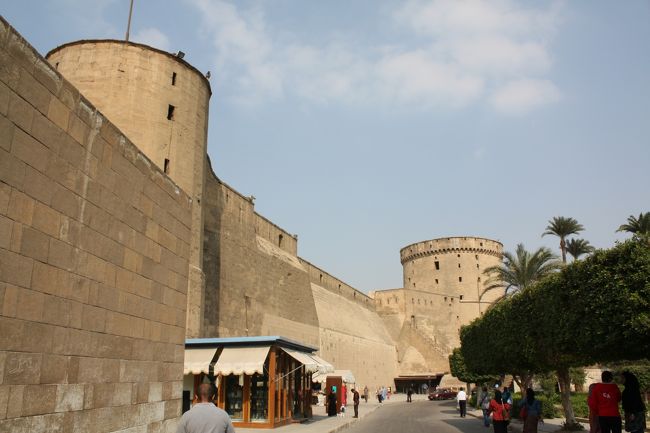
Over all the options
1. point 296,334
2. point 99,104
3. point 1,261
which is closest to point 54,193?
point 1,261

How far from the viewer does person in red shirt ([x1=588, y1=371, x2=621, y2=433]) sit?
331 inches

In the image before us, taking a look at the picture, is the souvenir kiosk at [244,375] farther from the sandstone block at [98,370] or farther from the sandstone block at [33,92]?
the sandstone block at [33,92]

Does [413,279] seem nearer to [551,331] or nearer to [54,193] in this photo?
[551,331]

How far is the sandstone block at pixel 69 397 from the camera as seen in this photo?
19.2 ft

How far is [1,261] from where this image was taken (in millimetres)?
5082

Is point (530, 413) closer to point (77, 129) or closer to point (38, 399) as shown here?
point (38, 399)

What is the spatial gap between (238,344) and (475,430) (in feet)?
26.9

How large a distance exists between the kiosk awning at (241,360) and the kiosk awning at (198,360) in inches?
13.5

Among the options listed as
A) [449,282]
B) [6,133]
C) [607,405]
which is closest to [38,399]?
[6,133]

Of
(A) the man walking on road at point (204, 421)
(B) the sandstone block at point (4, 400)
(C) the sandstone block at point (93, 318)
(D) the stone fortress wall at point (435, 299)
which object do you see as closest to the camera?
(A) the man walking on road at point (204, 421)

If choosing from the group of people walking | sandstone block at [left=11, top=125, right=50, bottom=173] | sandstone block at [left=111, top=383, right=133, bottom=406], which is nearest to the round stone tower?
the group of people walking

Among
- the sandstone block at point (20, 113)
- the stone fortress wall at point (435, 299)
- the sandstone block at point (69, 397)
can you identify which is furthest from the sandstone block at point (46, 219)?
the stone fortress wall at point (435, 299)

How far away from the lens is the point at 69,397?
6031 millimetres

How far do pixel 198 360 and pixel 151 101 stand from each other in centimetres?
1081
